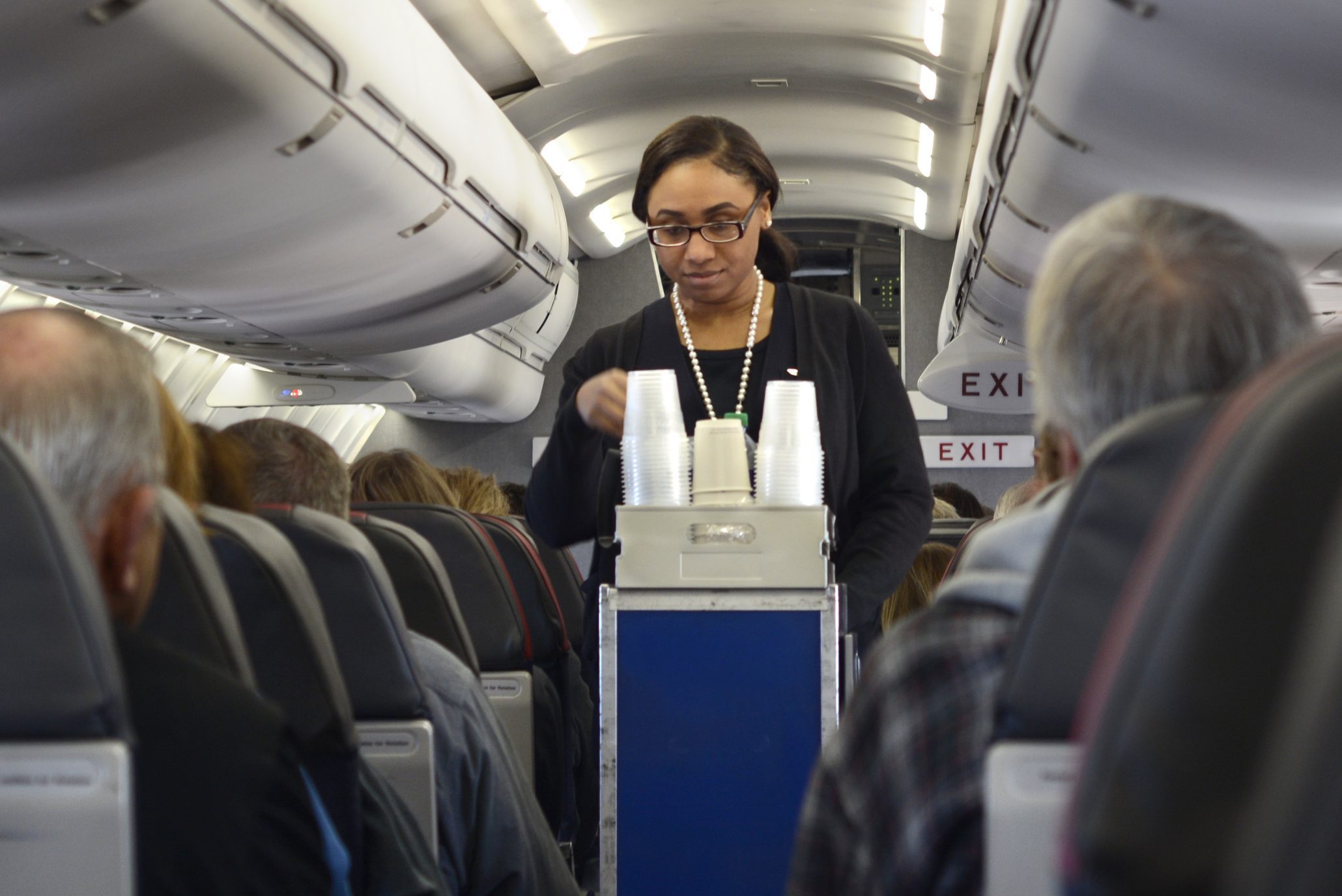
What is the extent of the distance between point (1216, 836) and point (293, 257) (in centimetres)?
551

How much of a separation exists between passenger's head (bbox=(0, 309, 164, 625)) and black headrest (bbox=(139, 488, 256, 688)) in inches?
1.8

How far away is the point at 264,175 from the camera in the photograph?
4.61 m

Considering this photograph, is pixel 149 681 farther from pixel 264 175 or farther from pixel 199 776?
pixel 264 175

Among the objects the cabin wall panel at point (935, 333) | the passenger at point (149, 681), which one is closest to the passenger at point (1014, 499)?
the passenger at point (149, 681)

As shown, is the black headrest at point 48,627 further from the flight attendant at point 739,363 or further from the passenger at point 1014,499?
the passenger at point 1014,499

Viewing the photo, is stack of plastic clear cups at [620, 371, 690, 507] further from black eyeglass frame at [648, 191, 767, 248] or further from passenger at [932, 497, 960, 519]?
passenger at [932, 497, 960, 519]

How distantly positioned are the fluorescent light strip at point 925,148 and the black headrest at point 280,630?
27.8 ft

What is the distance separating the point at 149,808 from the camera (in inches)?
49.1

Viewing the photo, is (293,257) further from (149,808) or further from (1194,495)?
(1194,495)

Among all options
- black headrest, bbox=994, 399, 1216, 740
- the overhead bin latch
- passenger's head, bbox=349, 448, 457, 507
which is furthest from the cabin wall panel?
black headrest, bbox=994, 399, 1216, 740

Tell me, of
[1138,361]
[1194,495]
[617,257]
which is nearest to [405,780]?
[1138,361]

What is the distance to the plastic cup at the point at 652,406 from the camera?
224cm

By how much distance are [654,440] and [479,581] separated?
1.95m

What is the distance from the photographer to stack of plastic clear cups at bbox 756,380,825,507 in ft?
7.30
